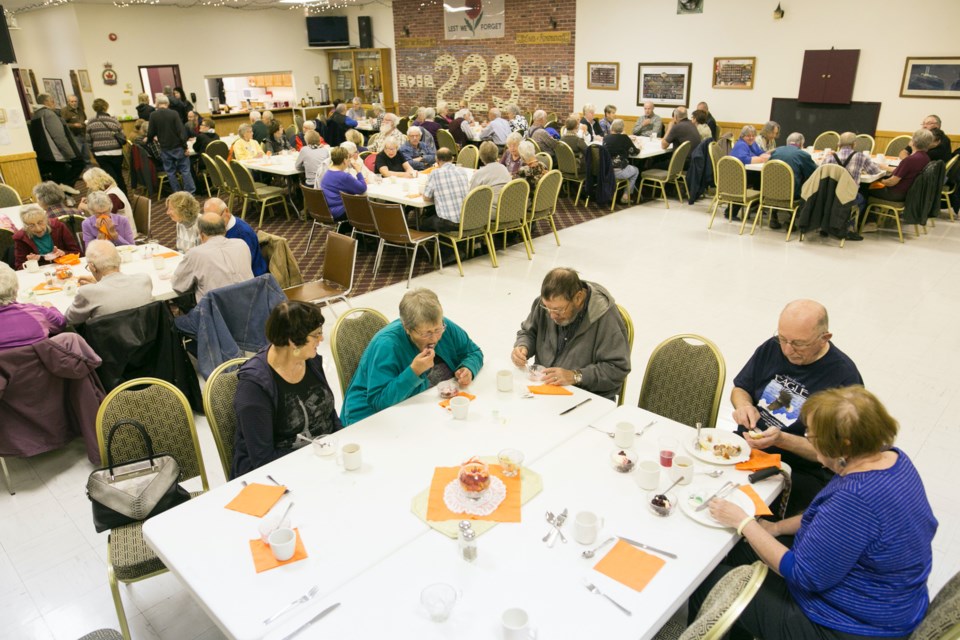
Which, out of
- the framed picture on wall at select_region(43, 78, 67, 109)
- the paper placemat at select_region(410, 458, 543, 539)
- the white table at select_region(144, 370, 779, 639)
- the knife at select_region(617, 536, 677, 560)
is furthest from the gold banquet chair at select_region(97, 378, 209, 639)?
the framed picture on wall at select_region(43, 78, 67, 109)

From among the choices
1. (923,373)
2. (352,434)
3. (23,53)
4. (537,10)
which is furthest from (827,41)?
(23,53)

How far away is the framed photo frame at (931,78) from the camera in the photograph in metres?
8.46

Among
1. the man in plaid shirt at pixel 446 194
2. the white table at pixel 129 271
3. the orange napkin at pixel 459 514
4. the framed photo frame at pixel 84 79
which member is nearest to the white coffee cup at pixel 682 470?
the orange napkin at pixel 459 514

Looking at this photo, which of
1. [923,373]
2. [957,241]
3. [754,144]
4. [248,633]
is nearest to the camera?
[248,633]

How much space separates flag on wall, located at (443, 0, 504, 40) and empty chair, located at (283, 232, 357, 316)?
33.0 ft

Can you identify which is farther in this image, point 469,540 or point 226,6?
point 226,6

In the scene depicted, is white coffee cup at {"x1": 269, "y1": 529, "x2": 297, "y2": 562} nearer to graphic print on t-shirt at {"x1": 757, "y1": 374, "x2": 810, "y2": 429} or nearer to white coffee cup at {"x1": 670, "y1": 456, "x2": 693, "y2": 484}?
white coffee cup at {"x1": 670, "y1": 456, "x2": 693, "y2": 484}

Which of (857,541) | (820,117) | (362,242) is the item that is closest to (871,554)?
(857,541)

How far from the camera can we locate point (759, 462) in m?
2.19

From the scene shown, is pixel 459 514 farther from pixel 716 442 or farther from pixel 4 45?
pixel 4 45

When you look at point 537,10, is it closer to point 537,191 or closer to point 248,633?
point 537,191

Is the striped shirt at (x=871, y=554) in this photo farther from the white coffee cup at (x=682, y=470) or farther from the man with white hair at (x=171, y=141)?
the man with white hair at (x=171, y=141)

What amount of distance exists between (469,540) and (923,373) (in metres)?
3.82

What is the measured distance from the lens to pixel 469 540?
1.78 metres
